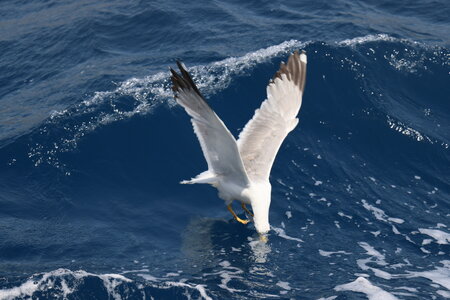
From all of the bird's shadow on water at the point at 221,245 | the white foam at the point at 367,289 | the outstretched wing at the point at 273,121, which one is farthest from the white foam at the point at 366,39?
the white foam at the point at 367,289

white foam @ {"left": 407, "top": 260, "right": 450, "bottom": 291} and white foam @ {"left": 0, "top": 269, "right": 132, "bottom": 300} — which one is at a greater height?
white foam @ {"left": 0, "top": 269, "right": 132, "bottom": 300}

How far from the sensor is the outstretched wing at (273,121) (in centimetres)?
1225

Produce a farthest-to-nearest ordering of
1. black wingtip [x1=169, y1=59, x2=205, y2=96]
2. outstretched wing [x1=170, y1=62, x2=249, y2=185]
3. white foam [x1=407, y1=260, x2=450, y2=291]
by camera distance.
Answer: white foam [x1=407, y1=260, x2=450, y2=291], outstretched wing [x1=170, y1=62, x2=249, y2=185], black wingtip [x1=169, y1=59, x2=205, y2=96]

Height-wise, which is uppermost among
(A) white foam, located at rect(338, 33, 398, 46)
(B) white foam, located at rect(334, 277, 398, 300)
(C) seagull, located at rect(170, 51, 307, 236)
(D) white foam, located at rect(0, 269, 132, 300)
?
(A) white foam, located at rect(338, 33, 398, 46)

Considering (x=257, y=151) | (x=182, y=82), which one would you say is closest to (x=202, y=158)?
(x=257, y=151)

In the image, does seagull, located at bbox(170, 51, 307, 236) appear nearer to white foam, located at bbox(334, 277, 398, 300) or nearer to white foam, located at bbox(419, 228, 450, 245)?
white foam, located at bbox(334, 277, 398, 300)

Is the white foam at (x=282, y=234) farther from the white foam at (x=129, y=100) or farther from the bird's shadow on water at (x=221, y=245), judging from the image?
the white foam at (x=129, y=100)

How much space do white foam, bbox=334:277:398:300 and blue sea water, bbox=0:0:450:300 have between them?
0.03 meters

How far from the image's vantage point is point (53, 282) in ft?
33.6

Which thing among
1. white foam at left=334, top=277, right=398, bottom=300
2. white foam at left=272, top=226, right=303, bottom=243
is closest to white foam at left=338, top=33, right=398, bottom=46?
white foam at left=272, top=226, right=303, bottom=243

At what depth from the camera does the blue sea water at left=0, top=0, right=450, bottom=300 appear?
1112 cm

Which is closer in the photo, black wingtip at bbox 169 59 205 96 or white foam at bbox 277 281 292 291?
black wingtip at bbox 169 59 205 96

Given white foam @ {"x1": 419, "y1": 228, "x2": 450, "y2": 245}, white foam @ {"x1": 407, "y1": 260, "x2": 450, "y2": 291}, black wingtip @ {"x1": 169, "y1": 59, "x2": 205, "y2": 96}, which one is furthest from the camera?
white foam @ {"x1": 419, "y1": 228, "x2": 450, "y2": 245}

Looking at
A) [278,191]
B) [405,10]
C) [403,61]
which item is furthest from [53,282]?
[405,10]
